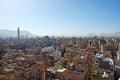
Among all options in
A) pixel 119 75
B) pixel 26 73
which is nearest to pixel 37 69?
pixel 26 73

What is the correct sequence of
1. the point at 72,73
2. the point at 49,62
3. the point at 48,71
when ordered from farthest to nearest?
the point at 49,62 → the point at 48,71 → the point at 72,73

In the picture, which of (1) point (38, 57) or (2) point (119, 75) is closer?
(2) point (119, 75)

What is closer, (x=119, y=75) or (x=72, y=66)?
(x=119, y=75)

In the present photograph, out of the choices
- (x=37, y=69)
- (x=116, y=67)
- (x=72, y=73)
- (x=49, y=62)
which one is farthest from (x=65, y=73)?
(x=49, y=62)

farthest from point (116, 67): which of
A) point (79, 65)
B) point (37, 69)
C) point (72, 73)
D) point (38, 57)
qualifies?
point (38, 57)

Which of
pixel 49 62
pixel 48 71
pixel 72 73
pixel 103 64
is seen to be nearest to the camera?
pixel 72 73

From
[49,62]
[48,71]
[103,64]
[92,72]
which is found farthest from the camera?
[49,62]

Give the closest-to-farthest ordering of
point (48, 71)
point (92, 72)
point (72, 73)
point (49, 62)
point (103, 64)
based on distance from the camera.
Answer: point (92, 72) < point (72, 73) < point (48, 71) < point (103, 64) < point (49, 62)

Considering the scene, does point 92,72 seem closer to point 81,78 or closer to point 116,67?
point 81,78

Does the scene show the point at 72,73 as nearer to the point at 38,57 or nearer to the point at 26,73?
the point at 26,73
